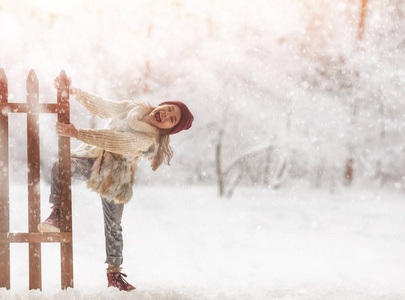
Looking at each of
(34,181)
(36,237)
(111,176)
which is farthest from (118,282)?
(34,181)

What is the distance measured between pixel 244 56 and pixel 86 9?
3.14 meters

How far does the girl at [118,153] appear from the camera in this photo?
2729mm

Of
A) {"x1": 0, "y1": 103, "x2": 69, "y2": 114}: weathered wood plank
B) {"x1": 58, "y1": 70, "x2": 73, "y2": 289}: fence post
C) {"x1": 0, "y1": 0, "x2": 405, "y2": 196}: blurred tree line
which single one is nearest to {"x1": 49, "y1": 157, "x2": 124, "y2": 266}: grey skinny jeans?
{"x1": 58, "y1": 70, "x2": 73, "y2": 289}: fence post

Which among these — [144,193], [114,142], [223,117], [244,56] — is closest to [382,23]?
[244,56]

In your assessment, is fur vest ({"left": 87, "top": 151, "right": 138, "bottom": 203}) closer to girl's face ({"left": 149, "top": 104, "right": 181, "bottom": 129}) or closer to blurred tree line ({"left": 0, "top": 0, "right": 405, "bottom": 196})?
girl's face ({"left": 149, "top": 104, "right": 181, "bottom": 129})

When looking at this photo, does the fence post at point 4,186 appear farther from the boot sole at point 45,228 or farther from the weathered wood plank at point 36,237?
the boot sole at point 45,228

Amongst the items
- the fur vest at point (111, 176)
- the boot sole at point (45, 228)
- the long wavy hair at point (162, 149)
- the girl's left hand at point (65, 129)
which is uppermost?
the girl's left hand at point (65, 129)

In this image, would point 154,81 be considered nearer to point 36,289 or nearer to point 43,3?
point 43,3

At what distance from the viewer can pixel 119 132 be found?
105 inches

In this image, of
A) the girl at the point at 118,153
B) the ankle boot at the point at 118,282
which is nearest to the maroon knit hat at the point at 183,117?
the girl at the point at 118,153

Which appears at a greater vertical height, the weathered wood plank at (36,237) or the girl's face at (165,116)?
the girl's face at (165,116)

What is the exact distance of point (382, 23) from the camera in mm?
8891

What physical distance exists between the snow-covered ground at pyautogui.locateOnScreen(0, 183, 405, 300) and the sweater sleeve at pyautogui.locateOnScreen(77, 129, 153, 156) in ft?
3.18

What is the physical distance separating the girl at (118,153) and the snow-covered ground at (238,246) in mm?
442
